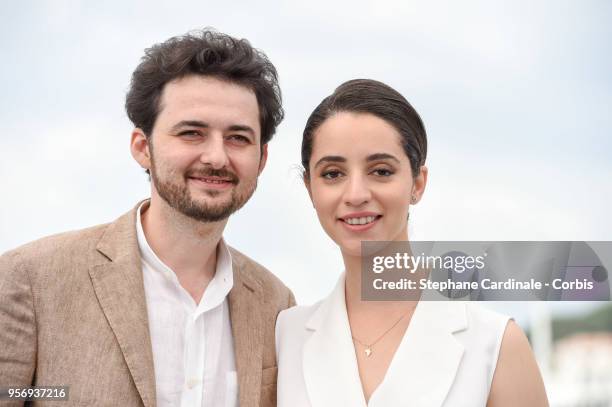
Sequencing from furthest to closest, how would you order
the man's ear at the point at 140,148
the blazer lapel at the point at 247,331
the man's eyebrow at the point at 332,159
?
1. the man's ear at the point at 140,148
2. the blazer lapel at the point at 247,331
3. the man's eyebrow at the point at 332,159

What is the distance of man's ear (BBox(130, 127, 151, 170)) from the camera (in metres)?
4.52

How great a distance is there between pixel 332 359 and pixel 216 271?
962 mm

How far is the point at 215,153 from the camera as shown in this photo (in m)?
4.04

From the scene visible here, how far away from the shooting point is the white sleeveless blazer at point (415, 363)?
11.5ft

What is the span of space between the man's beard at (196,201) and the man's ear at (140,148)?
397 millimetres

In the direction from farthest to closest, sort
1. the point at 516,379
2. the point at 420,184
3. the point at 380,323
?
the point at 420,184 → the point at 380,323 → the point at 516,379

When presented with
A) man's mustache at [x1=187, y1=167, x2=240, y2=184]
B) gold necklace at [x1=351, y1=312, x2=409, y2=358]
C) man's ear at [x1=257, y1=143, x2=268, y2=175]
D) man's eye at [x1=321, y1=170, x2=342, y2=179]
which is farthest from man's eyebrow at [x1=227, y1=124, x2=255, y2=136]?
gold necklace at [x1=351, y1=312, x2=409, y2=358]

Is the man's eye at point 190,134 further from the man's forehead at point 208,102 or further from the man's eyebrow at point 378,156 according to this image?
the man's eyebrow at point 378,156

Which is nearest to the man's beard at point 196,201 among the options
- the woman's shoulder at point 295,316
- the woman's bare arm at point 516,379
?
the woman's shoulder at point 295,316

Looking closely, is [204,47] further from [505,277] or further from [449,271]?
[505,277]

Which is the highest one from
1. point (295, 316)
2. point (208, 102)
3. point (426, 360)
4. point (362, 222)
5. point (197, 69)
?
point (197, 69)

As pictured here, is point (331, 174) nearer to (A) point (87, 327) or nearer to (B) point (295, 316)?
(B) point (295, 316)

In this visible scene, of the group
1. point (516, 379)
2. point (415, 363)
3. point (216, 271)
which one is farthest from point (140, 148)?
point (516, 379)

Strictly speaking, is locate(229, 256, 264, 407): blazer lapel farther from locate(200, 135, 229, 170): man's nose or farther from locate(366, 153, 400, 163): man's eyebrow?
locate(366, 153, 400, 163): man's eyebrow
